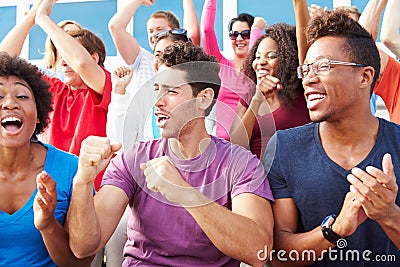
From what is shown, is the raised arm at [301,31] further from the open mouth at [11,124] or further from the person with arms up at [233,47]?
the open mouth at [11,124]

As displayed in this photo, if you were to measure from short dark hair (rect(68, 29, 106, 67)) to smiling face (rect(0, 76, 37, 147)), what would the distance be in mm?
886

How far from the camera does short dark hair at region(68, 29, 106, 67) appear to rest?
2.94 m

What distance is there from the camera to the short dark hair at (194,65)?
2053mm

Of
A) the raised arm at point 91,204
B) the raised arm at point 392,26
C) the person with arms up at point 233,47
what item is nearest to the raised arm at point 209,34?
the person with arms up at point 233,47

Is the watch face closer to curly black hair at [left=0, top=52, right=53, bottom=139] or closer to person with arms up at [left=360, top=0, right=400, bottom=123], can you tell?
person with arms up at [left=360, top=0, right=400, bottom=123]

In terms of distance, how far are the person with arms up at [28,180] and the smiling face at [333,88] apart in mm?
913

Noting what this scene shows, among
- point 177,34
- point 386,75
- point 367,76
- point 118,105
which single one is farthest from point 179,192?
point 386,75

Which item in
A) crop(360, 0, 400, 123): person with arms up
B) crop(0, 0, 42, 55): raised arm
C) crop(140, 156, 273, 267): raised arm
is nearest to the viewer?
crop(140, 156, 273, 267): raised arm

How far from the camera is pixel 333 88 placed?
1.93 metres

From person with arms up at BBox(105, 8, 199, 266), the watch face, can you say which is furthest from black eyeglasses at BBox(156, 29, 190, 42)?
the watch face

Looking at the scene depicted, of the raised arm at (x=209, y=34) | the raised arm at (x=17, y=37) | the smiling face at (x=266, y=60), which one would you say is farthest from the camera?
the raised arm at (x=209, y=34)

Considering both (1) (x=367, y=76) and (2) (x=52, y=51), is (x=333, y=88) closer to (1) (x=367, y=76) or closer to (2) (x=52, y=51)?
(1) (x=367, y=76)

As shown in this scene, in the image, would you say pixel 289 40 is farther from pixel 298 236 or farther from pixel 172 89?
pixel 298 236

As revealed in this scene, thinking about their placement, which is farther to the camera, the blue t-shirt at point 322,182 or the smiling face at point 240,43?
the smiling face at point 240,43
